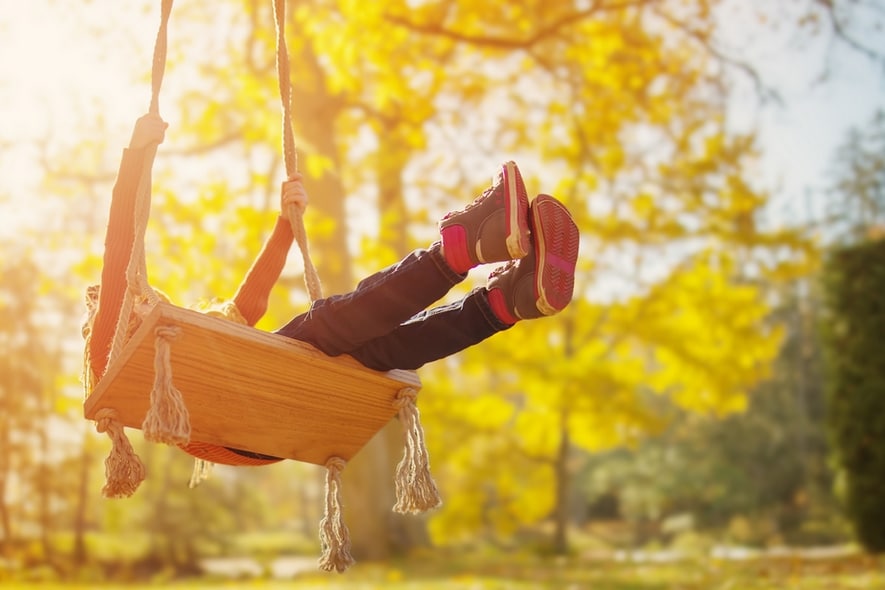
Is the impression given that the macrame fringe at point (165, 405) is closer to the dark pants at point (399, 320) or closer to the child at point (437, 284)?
the child at point (437, 284)

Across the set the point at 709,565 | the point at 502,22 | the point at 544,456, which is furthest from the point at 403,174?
the point at 709,565

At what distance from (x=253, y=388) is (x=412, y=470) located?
0.51 m

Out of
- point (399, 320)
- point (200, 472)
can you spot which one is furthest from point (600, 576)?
point (399, 320)

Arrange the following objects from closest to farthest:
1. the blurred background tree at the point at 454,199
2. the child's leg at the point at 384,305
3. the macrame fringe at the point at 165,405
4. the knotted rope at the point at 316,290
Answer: the macrame fringe at the point at 165,405
the child's leg at the point at 384,305
the knotted rope at the point at 316,290
the blurred background tree at the point at 454,199

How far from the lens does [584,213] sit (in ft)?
31.5

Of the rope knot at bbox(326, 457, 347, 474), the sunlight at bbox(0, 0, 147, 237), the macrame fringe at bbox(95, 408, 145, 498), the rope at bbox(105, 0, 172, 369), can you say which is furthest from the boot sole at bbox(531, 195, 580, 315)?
the sunlight at bbox(0, 0, 147, 237)

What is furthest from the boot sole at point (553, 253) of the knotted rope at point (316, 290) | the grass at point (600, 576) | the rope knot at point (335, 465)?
the grass at point (600, 576)

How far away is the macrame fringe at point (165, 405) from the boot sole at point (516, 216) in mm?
852

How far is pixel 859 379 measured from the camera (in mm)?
9508

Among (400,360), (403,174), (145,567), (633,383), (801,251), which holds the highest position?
(403,174)

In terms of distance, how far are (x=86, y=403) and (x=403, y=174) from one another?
26.7 ft

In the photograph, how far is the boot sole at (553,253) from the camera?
2.20 meters

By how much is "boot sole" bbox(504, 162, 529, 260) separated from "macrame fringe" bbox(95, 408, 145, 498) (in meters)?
1.11

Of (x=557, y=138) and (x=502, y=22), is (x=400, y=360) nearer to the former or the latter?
(x=502, y=22)
